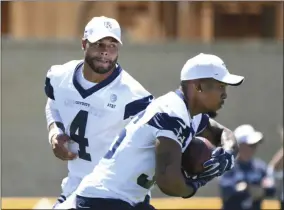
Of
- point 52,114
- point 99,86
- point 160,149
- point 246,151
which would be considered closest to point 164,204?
point 246,151

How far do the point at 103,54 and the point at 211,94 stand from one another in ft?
4.30

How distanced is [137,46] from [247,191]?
4409 mm

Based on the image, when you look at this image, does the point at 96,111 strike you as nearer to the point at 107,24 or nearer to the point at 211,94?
the point at 107,24

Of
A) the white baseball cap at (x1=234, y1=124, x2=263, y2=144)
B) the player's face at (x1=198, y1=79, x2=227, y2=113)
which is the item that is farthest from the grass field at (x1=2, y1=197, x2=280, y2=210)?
the player's face at (x1=198, y1=79, x2=227, y2=113)

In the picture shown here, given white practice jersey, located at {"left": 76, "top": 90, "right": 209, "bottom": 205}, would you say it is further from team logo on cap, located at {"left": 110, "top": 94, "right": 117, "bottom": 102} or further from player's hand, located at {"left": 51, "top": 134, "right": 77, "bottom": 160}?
team logo on cap, located at {"left": 110, "top": 94, "right": 117, "bottom": 102}

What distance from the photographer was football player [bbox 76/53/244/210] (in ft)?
14.9

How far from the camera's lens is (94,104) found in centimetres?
585

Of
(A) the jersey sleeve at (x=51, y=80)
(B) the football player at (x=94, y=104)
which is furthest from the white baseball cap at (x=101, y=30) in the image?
(A) the jersey sleeve at (x=51, y=80)

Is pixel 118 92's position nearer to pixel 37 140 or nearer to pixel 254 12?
pixel 37 140

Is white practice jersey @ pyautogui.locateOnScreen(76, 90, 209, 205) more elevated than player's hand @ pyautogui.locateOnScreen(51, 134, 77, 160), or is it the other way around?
white practice jersey @ pyautogui.locateOnScreen(76, 90, 209, 205)

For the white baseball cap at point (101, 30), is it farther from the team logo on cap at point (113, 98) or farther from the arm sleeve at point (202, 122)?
the arm sleeve at point (202, 122)

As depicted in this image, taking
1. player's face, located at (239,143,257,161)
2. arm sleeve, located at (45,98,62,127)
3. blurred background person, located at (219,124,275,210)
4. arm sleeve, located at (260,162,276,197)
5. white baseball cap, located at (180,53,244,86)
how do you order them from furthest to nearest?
arm sleeve, located at (260,162,276,197) → player's face, located at (239,143,257,161) → blurred background person, located at (219,124,275,210) → arm sleeve, located at (45,98,62,127) → white baseball cap, located at (180,53,244,86)

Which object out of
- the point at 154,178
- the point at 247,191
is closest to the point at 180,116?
the point at 154,178

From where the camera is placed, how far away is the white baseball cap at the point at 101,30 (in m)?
5.81
